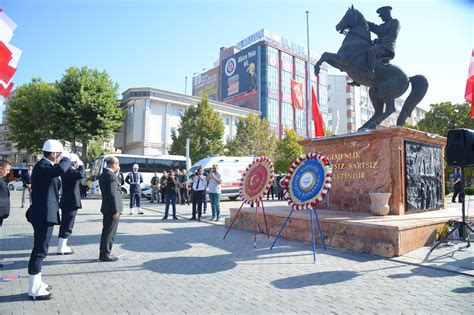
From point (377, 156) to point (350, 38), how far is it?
144 inches

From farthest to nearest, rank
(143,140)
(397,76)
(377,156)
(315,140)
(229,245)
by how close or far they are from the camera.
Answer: (143,140) < (315,140) < (397,76) < (377,156) < (229,245)

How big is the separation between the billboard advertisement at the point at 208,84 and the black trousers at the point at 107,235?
70595 millimetres

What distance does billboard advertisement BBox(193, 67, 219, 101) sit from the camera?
7731cm

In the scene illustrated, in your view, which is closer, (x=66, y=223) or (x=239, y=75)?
(x=66, y=223)

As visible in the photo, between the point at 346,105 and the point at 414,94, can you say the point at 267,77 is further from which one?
the point at 414,94

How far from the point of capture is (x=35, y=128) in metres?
38.3

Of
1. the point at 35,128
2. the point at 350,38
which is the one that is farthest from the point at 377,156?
the point at 35,128

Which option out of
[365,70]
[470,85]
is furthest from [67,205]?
[470,85]

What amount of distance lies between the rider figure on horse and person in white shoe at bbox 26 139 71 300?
25.8 feet

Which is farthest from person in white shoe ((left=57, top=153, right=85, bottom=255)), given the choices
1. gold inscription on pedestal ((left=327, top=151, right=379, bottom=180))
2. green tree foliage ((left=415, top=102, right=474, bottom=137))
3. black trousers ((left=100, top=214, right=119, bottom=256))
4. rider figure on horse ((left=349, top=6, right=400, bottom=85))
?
green tree foliage ((left=415, top=102, right=474, bottom=137))

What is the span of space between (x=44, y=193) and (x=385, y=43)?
349 inches

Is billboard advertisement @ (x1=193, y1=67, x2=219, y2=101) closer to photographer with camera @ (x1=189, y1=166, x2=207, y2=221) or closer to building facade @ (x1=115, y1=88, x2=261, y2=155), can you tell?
building facade @ (x1=115, y1=88, x2=261, y2=155)

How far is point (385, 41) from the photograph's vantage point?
28.8 ft

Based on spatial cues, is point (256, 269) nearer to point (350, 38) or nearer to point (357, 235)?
point (357, 235)
